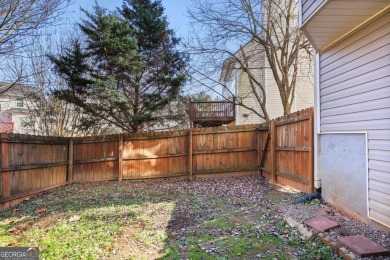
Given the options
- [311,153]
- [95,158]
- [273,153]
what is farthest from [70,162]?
[311,153]

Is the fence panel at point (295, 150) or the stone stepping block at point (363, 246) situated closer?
the stone stepping block at point (363, 246)

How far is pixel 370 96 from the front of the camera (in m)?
3.41

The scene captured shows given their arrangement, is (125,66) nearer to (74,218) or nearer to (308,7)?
(74,218)

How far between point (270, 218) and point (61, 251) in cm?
322

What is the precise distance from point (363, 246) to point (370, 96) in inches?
79.5

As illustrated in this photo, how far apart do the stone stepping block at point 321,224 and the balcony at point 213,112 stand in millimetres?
8728

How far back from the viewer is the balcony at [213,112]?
1201 centimetres

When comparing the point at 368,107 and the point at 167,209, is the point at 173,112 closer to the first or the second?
the point at 167,209

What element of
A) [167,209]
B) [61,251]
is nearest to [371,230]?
[167,209]

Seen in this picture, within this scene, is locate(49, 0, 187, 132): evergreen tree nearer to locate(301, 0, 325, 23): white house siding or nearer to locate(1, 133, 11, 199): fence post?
locate(1, 133, 11, 199): fence post

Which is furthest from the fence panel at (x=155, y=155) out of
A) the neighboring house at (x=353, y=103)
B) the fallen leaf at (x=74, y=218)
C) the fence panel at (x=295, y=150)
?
the neighboring house at (x=353, y=103)

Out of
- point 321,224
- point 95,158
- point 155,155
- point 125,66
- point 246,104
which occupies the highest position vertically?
point 125,66

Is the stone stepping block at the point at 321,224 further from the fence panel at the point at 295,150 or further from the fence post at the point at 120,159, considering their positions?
the fence post at the point at 120,159

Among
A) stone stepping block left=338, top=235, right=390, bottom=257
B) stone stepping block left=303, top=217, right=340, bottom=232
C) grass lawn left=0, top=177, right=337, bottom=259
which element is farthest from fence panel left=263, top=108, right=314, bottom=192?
stone stepping block left=338, top=235, right=390, bottom=257
